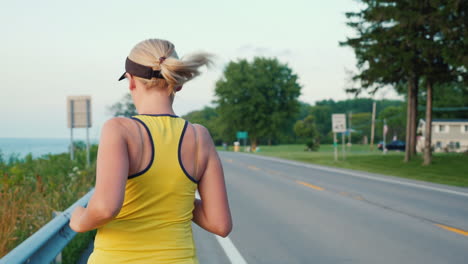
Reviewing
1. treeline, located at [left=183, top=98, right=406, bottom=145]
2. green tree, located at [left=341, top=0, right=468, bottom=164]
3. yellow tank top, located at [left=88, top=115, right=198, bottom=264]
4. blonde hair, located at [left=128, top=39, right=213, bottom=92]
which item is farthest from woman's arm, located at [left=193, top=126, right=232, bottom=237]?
treeline, located at [left=183, top=98, right=406, bottom=145]

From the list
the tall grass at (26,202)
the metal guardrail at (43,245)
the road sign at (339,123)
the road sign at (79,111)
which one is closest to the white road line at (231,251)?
the metal guardrail at (43,245)

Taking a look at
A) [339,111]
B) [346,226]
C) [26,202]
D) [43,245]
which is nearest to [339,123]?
[346,226]

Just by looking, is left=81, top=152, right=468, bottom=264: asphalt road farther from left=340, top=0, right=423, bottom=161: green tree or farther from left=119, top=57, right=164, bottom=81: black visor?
left=340, top=0, right=423, bottom=161: green tree

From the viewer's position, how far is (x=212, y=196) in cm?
219

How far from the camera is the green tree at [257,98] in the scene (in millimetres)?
82688

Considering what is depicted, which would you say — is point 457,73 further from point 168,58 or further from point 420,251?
point 168,58

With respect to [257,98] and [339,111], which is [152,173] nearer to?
[257,98]

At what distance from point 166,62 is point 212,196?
59cm

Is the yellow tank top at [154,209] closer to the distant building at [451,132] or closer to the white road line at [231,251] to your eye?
the white road line at [231,251]

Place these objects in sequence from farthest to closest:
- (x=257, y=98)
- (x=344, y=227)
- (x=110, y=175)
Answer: (x=257, y=98)
(x=344, y=227)
(x=110, y=175)

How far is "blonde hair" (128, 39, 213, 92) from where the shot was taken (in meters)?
2.07

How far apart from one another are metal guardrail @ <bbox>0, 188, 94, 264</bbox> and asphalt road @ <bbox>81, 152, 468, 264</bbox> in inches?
97.7

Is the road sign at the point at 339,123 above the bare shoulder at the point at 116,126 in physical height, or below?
above

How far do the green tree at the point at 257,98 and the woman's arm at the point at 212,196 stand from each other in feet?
260
